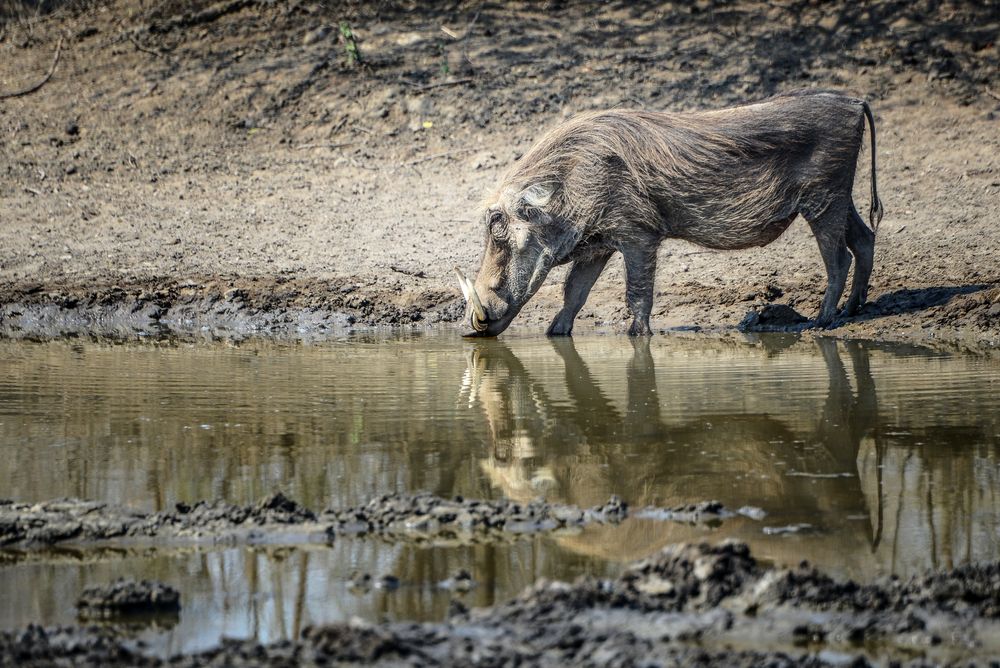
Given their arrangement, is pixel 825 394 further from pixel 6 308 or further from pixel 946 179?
pixel 6 308

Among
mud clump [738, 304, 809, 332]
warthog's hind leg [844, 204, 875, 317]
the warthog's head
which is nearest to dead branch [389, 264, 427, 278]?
the warthog's head

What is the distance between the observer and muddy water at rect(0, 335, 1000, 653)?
3.28m

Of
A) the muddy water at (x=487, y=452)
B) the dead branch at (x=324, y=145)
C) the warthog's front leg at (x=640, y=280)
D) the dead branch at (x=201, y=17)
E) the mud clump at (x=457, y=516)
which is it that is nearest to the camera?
the muddy water at (x=487, y=452)

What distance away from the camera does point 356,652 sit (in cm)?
262

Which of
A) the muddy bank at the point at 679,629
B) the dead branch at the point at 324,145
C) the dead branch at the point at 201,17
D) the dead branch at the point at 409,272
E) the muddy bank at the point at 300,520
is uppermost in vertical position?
the dead branch at the point at 201,17

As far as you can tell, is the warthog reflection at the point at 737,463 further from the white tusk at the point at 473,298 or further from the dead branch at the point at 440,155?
the dead branch at the point at 440,155

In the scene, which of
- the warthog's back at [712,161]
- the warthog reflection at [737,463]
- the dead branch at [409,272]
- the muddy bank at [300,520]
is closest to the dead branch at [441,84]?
the dead branch at [409,272]

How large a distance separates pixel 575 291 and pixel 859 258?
6.20 feet

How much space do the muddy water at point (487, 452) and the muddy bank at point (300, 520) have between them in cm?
9

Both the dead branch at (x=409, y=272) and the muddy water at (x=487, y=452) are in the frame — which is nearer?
the muddy water at (x=487, y=452)

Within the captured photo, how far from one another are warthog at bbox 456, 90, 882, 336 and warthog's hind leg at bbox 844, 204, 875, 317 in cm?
22

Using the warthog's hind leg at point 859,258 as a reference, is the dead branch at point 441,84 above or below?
above

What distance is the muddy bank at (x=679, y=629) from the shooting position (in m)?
2.64

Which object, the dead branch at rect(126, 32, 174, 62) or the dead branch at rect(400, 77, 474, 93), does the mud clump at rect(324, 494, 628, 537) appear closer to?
the dead branch at rect(400, 77, 474, 93)
